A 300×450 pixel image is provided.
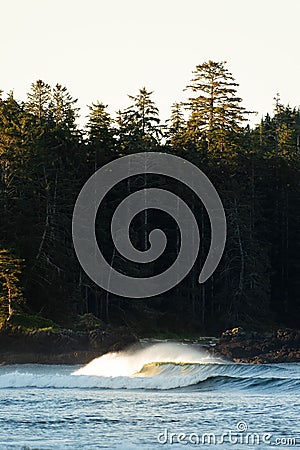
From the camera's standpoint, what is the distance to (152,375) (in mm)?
36344

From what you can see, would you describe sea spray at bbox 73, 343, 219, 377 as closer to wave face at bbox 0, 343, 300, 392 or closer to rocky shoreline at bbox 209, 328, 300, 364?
wave face at bbox 0, 343, 300, 392

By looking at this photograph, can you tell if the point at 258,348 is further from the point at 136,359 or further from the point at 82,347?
the point at 136,359

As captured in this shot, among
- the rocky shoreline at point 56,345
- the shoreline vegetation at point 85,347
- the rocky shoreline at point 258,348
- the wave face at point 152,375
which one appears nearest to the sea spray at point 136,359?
the wave face at point 152,375

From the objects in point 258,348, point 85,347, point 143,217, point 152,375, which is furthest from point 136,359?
point 143,217

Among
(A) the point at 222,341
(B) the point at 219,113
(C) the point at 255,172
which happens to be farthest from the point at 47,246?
(B) the point at 219,113

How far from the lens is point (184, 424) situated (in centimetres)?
2361

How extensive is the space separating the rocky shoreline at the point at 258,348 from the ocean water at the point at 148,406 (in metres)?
3.79

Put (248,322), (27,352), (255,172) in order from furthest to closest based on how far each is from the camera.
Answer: (255,172) < (248,322) < (27,352)

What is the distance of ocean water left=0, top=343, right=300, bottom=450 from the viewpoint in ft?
70.5

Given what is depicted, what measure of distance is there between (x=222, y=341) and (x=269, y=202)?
2373cm

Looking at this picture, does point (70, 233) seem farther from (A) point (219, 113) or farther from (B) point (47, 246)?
(A) point (219, 113)

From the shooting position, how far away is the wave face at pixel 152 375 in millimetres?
33375

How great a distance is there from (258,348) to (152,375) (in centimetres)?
1289

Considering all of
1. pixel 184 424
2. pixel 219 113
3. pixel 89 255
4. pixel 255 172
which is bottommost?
pixel 184 424
